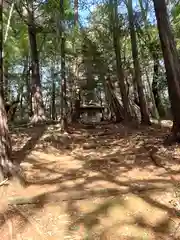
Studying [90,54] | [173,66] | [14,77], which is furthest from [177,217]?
[14,77]

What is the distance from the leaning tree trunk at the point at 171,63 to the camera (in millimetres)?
6824

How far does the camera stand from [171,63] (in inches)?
273

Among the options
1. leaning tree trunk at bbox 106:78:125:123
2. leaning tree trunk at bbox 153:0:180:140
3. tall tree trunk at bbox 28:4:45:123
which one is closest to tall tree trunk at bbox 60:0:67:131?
tall tree trunk at bbox 28:4:45:123

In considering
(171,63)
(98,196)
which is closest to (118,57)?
(171,63)

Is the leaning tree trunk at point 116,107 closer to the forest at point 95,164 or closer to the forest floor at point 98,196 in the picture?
the forest at point 95,164

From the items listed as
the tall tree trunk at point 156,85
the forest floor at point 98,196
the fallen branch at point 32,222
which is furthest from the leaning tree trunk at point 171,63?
the tall tree trunk at point 156,85

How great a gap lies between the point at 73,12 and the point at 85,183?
927 centimetres

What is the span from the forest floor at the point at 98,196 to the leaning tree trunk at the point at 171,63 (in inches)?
29.1

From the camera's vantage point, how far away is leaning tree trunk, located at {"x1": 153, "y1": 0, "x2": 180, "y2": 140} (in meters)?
6.82

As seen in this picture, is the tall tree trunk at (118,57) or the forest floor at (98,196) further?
the tall tree trunk at (118,57)

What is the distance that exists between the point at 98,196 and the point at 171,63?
398cm

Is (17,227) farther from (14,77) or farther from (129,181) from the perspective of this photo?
(14,77)

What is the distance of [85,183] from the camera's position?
4.88 m

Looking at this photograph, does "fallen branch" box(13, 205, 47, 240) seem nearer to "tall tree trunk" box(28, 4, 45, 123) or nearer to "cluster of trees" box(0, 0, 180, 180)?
"cluster of trees" box(0, 0, 180, 180)
